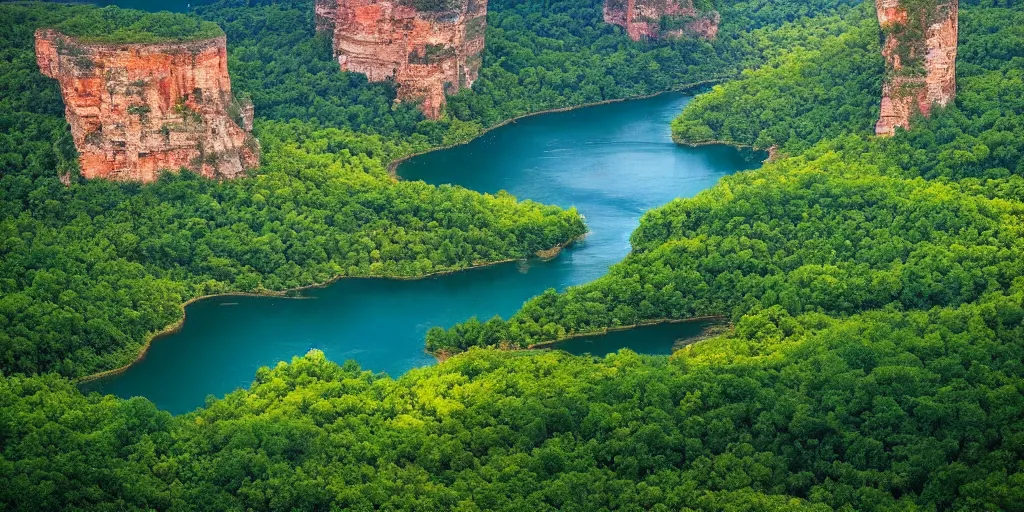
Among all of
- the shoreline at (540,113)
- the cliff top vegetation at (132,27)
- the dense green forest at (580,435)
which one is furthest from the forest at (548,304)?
the cliff top vegetation at (132,27)

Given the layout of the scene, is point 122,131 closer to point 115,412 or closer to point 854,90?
point 115,412

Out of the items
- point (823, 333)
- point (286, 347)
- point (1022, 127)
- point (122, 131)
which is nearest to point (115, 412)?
point (286, 347)

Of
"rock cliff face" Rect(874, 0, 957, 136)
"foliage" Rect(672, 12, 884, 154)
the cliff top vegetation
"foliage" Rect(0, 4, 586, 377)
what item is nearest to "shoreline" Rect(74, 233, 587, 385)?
"foliage" Rect(0, 4, 586, 377)

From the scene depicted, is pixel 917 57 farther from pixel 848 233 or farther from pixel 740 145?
pixel 740 145

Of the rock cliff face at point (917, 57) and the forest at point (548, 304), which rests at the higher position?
the rock cliff face at point (917, 57)

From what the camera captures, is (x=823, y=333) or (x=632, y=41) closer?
(x=823, y=333)

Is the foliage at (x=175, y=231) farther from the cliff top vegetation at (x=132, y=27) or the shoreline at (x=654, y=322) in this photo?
the shoreline at (x=654, y=322)

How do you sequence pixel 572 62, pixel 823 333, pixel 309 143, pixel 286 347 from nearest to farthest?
pixel 823 333
pixel 286 347
pixel 309 143
pixel 572 62
